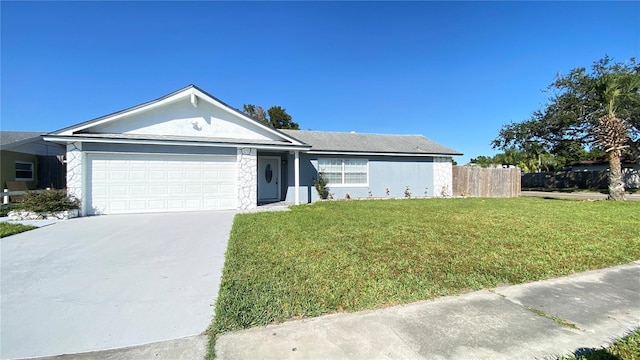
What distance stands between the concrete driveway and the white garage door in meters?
3.46

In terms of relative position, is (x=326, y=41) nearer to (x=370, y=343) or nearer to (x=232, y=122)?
(x=232, y=122)

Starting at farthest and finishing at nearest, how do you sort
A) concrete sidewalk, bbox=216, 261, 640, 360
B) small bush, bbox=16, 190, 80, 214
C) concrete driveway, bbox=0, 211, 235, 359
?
small bush, bbox=16, 190, 80, 214
concrete driveway, bbox=0, 211, 235, 359
concrete sidewalk, bbox=216, 261, 640, 360

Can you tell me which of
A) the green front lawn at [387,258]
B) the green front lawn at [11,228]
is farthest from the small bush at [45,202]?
the green front lawn at [387,258]

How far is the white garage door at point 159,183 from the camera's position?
10.8 metres

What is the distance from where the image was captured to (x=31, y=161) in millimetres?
17000

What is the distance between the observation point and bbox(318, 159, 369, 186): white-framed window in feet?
50.9

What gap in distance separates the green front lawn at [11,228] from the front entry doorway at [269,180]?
347 inches

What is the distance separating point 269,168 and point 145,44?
307 inches

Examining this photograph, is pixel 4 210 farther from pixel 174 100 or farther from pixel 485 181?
pixel 485 181

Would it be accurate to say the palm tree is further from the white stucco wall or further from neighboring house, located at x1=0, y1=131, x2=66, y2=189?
neighboring house, located at x1=0, y1=131, x2=66, y2=189

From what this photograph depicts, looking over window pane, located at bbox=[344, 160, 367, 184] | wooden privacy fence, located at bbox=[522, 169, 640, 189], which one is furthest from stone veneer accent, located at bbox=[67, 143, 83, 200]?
wooden privacy fence, located at bbox=[522, 169, 640, 189]

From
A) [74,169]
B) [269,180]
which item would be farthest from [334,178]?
[74,169]

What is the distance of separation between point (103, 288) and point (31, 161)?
19488 mm

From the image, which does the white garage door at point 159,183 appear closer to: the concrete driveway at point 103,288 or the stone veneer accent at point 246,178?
the stone veneer accent at point 246,178
